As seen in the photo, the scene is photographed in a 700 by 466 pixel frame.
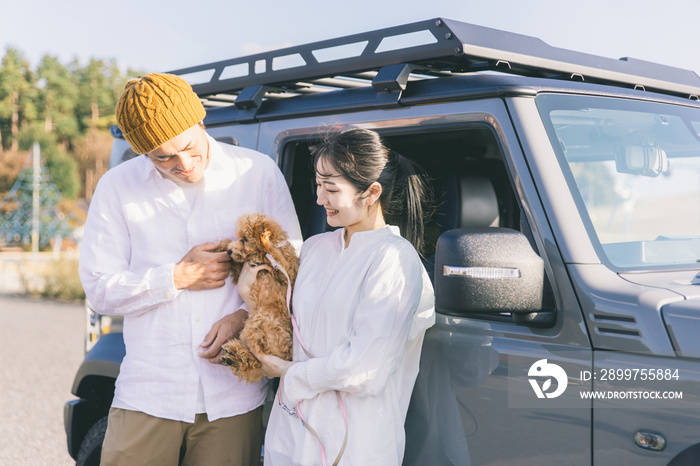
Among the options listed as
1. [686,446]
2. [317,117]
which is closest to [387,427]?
[686,446]

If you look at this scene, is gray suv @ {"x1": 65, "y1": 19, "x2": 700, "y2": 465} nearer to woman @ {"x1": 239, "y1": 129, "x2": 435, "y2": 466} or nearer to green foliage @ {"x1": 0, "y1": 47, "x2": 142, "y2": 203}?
woman @ {"x1": 239, "y1": 129, "x2": 435, "y2": 466}

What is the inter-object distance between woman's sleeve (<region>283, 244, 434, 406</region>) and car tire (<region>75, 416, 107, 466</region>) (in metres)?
1.49

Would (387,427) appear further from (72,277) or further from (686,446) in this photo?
(72,277)

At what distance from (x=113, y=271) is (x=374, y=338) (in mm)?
1076

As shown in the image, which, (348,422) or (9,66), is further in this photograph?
(9,66)

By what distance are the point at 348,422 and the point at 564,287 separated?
0.78 m

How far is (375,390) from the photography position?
208cm

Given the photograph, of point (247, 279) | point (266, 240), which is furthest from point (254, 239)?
point (247, 279)

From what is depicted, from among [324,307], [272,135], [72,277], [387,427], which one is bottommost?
[72,277]

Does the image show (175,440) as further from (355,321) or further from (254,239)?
(355,321)

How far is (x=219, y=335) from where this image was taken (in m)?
2.47

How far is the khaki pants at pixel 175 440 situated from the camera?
247cm

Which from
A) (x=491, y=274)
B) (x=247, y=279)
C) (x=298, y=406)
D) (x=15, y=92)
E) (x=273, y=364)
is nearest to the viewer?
(x=491, y=274)

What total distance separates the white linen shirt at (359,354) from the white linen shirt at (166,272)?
35 cm
